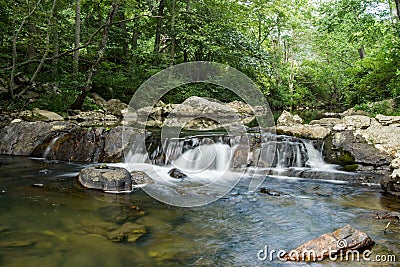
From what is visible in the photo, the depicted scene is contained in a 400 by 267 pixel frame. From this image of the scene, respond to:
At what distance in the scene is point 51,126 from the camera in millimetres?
9172

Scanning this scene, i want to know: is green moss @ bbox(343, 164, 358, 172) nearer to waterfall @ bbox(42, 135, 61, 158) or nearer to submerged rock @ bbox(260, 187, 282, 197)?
submerged rock @ bbox(260, 187, 282, 197)

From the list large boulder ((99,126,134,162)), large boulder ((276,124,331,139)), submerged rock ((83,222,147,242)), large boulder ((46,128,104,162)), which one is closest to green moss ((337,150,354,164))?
large boulder ((276,124,331,139))

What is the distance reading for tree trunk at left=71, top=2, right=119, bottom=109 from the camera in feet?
38.5

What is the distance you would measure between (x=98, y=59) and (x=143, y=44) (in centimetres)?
968

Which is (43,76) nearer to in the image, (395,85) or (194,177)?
(194,177)

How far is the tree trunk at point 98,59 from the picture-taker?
38.5 ft

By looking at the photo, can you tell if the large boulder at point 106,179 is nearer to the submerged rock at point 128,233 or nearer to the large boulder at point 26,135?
the submerged rock at point 128,233

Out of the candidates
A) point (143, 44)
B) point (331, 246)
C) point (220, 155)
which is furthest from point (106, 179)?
point (143, 44)

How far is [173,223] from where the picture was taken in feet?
14.1

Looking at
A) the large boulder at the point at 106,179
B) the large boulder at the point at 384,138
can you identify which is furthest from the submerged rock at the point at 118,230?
the large boulder at the point at 384,138

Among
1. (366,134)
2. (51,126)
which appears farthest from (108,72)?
(366,134)

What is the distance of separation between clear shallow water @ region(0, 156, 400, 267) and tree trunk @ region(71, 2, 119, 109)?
6343 millimetres

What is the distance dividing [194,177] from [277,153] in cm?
230

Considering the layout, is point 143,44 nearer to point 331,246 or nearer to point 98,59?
point 98,59
